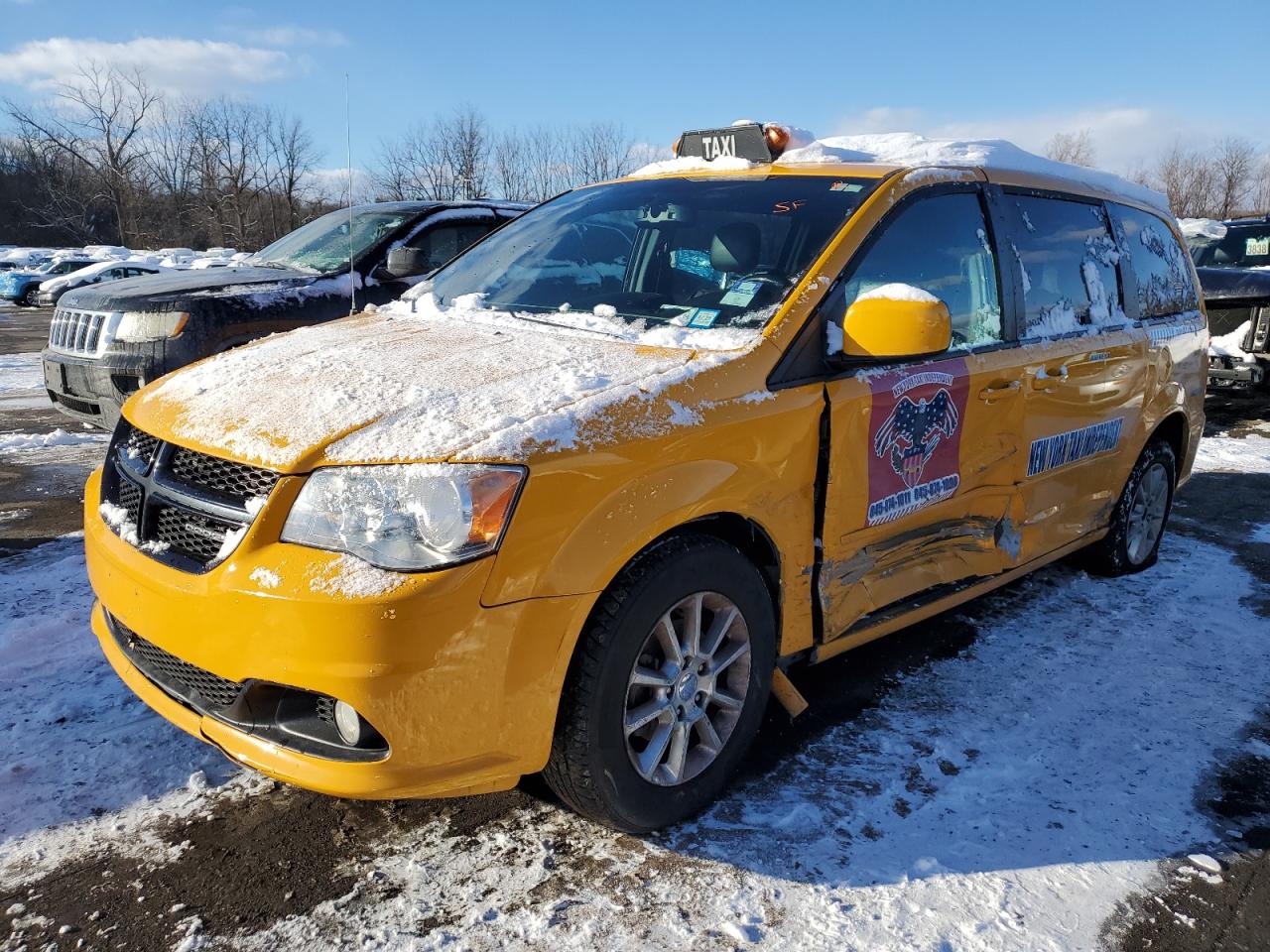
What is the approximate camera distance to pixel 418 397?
235 centimetres

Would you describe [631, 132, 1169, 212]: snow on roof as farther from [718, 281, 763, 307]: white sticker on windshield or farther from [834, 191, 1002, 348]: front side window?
[718, 281, 763, 307]: white sticker on windshield

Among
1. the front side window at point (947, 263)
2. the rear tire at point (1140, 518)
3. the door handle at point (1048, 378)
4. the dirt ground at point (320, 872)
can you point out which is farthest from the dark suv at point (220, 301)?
the rear tire at point (1140, 518)

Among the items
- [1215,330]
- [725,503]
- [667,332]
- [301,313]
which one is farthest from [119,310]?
[1215,330]

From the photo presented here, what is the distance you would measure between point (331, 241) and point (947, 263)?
4933 millimetres

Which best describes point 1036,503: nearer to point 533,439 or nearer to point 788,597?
point 788,597

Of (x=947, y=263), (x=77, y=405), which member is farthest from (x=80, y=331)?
(x=947, y=263)

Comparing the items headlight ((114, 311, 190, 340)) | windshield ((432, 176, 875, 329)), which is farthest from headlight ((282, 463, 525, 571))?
headlight ((114, 311, 190, 340))

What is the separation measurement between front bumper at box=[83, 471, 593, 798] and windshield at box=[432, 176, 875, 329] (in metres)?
1.19

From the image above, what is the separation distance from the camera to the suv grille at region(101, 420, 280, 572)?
2.19 meters

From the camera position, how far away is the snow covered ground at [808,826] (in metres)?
2.20

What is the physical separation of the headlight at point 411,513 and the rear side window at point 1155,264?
3.66 metres

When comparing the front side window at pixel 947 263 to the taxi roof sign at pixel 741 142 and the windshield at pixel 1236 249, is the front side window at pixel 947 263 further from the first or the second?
the windshield at pixel 1236 249

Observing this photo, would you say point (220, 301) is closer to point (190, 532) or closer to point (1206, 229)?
point (190, 532)

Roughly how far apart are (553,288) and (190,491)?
148 cm
